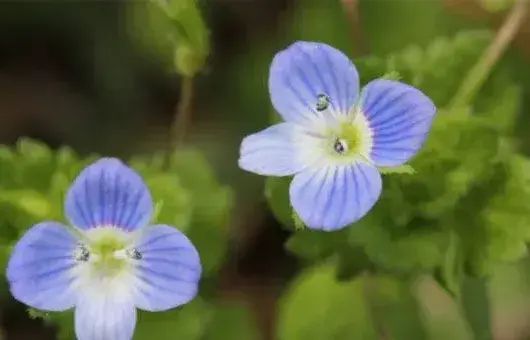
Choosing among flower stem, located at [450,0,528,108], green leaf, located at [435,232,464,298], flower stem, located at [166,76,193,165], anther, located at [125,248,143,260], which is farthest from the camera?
flower stem, located at [166,76,193,165]

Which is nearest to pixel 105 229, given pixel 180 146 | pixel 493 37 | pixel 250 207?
pixel 180 146

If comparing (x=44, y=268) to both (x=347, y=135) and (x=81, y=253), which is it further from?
(x=347, y=135)

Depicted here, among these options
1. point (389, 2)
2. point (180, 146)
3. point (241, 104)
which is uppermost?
point (389, 2)

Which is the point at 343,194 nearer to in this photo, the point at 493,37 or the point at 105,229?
the point at 105,229

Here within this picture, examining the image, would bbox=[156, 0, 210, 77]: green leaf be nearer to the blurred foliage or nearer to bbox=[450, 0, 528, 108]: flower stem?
the blurred foliage

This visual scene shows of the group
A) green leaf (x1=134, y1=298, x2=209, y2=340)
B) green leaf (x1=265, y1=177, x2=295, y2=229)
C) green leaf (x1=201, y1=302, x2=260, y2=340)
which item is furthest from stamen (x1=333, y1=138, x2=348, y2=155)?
green leaf (x1=201, y1=302, x2=260, y2=340)

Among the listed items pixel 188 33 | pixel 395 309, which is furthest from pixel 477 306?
pixel 188 33
